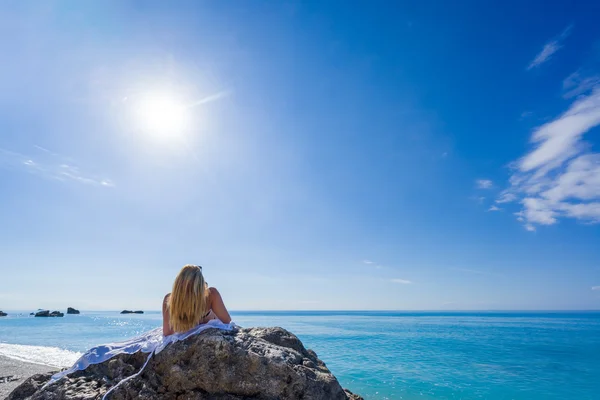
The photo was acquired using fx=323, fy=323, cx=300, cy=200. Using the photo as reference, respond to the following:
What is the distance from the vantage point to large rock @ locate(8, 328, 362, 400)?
14.1 feet

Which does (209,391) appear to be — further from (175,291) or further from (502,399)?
(502,399)

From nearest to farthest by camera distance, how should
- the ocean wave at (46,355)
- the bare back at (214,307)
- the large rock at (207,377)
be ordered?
1. the large rock at (207,377)
2. the bare back at (214,307)
3. the ocean wave at (46,355)

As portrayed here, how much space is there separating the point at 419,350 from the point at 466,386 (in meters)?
12.1

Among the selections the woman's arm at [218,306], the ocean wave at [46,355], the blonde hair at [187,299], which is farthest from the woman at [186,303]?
the ocean wave at [46,355]

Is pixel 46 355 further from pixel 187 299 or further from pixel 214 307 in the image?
pixel 187 299

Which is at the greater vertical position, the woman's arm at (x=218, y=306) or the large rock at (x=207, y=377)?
the woman's arm at (x=218, y=306)

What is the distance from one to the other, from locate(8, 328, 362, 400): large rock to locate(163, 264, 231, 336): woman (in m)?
0.25

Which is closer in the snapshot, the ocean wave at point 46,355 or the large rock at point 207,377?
the large rock at point 207,377

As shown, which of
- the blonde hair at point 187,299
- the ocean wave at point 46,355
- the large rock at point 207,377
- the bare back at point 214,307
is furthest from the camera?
the ocean wave at point 46,355

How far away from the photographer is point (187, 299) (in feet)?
15.5

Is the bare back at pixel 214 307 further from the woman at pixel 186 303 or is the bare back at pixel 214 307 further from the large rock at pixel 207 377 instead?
the large rock at pixel 207 377

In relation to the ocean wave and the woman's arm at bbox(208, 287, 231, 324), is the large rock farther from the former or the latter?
the ocean wave

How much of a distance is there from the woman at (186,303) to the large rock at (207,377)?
250mm

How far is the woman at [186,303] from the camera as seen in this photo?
4.68 metres
